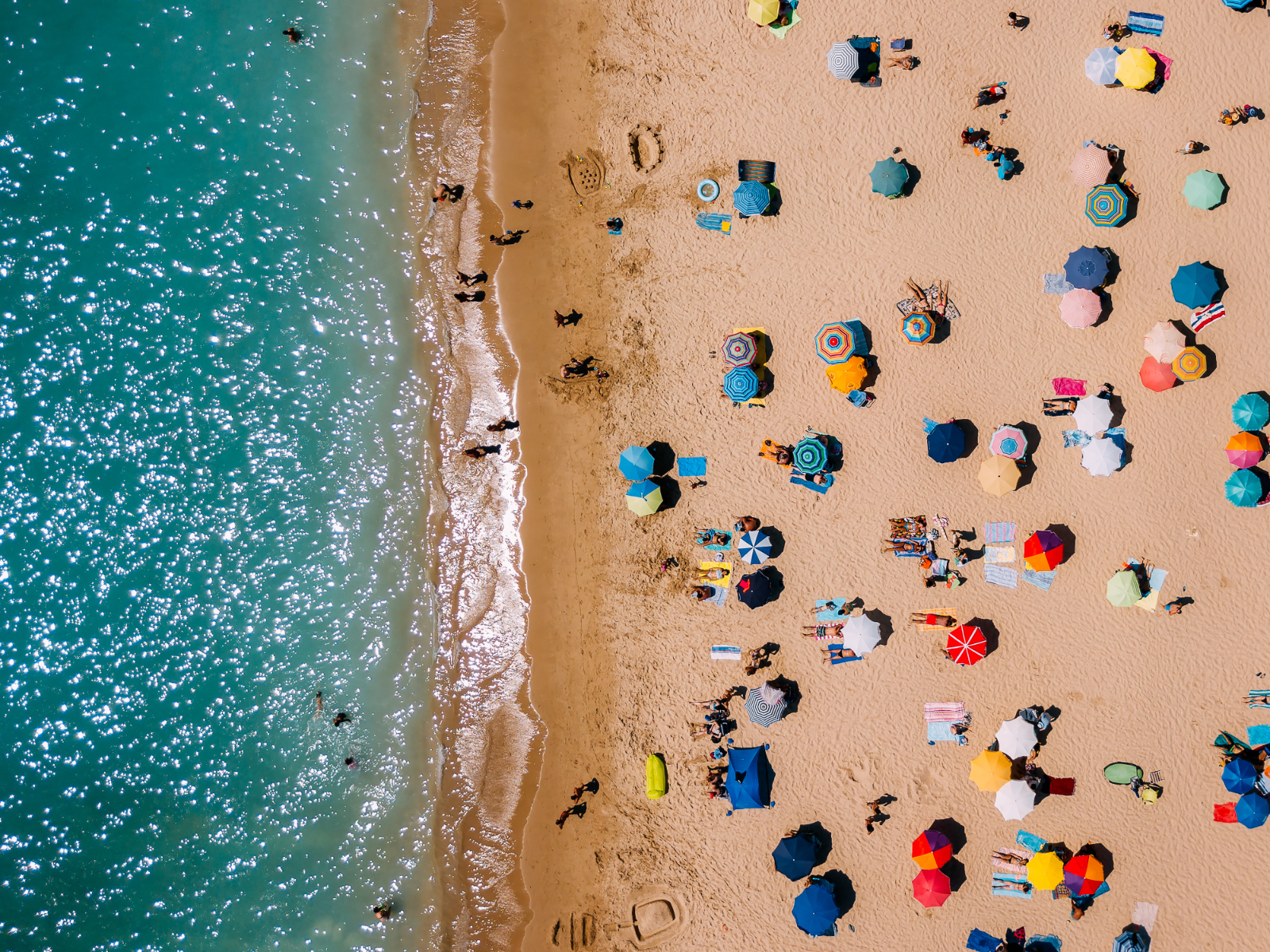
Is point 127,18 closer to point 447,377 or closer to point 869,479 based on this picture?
point 447,377

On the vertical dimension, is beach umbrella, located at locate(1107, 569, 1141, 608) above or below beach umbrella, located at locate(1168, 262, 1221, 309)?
below

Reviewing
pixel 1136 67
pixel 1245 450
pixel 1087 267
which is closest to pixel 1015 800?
pixel 1245 450

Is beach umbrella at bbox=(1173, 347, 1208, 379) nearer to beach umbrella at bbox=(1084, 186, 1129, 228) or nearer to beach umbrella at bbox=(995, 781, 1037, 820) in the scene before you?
beach umbrella at bbox=(1084, 186, 1129, 228)

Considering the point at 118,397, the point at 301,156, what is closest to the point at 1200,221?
the point at 301,156

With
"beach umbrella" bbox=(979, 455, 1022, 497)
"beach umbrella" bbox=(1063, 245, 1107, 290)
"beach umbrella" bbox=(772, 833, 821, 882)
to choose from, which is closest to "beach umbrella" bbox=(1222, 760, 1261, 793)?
"beach umbrella" bbox=(979, 455, 1022, 497)

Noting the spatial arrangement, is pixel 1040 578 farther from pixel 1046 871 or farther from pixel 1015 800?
pixel 1046 871

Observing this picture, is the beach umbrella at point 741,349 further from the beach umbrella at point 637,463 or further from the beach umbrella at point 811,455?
the beach umbrella at point 637,463
